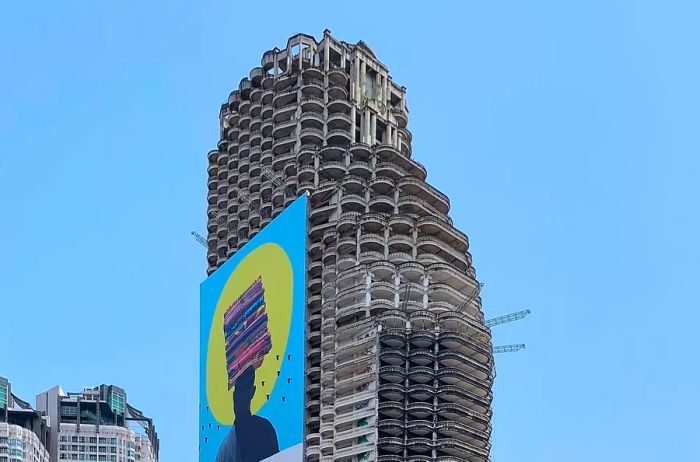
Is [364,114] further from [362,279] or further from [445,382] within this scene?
[445,382]

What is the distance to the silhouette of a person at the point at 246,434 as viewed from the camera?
534 feet

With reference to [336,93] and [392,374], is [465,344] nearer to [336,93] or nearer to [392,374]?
[392,374]

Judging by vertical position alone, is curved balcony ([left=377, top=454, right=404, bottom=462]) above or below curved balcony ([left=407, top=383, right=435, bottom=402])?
below

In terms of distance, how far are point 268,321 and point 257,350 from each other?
3.85 meters

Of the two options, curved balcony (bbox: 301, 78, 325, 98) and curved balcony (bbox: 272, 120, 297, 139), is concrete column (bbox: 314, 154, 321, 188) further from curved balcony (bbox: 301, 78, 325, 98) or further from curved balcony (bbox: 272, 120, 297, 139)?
curved balcony (bbox: 301, 78, 325, 98)

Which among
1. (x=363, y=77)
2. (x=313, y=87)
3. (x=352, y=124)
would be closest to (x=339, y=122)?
(x=352, y=124)

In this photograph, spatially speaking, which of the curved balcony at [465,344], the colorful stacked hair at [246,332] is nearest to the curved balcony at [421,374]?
the curved balcony at [465,344]

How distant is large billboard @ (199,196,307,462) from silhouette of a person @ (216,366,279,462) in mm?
121

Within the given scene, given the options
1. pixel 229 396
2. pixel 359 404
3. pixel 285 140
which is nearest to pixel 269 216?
pixel 285 140

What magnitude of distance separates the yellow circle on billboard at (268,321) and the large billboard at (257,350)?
0.40 ft

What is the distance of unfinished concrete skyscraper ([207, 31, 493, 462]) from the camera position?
487 feet

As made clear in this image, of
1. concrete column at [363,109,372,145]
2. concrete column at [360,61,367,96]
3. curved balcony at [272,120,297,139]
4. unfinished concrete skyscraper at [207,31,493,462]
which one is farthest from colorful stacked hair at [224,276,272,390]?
concrete column at [360,61,367,96]

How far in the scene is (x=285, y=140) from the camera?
7239 inches

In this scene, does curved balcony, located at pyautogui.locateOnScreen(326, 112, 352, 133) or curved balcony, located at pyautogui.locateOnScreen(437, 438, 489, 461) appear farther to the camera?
curved balcony, located at pyautogui.locateOnScreen(326, 112, 352, 133)
